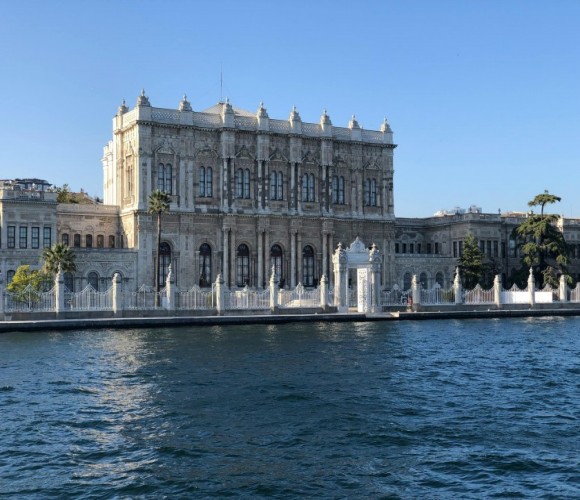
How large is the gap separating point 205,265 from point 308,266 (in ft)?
26.7

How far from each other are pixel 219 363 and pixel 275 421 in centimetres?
877

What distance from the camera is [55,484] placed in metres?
13.9

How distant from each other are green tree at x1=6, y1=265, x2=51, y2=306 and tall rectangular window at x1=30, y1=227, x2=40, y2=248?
6.21 metres

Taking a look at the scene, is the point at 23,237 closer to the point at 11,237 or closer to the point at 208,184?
the point at 11,237

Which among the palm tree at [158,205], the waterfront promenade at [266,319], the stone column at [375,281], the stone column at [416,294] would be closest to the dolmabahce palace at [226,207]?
the palm tree at [158,205]

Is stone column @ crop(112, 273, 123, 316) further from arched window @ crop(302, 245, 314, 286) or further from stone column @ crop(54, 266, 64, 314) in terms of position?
arched window @ crop(302, 245, 314, 286)

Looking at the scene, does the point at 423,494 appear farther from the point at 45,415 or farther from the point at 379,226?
the point at 379,226

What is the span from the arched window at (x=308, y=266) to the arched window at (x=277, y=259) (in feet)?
6.23

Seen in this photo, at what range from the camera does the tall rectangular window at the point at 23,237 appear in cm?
5250

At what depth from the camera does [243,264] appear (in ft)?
200

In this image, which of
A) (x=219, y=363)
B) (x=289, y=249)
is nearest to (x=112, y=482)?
(x=219, y=363)

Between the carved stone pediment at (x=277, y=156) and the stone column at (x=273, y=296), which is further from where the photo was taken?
the carved stone pediment at (x=277, y=156)

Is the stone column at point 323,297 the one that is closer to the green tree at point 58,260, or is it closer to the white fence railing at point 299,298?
the white fence railing at point 299,298

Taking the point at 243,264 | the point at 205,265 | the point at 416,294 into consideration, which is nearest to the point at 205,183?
the point at 205,265
